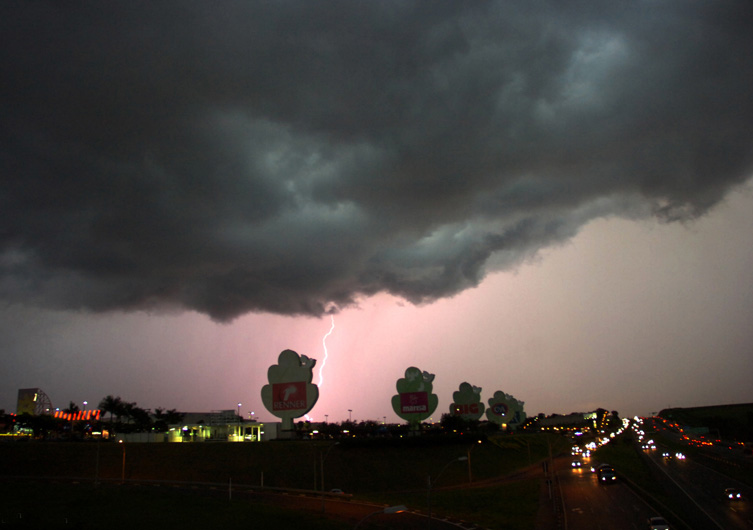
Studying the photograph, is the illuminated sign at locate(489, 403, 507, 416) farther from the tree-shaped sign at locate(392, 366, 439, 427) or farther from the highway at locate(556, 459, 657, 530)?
the highway at locate(556, 459, 657, 530)

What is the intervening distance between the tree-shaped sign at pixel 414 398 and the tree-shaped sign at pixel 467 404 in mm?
31834

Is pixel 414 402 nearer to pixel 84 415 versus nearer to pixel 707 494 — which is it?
pixel 707 494

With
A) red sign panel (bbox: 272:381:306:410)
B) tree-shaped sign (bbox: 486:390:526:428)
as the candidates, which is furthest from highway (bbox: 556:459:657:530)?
tree-shaped sign (bbox: 486:390:526:428)

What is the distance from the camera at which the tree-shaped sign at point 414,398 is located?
10269 cm

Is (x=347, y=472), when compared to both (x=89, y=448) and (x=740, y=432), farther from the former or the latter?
(x=740, y=432)

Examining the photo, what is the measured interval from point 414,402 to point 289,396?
99.6ft

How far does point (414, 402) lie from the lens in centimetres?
10288

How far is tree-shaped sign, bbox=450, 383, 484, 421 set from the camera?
439 feet

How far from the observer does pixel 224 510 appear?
47969 mm

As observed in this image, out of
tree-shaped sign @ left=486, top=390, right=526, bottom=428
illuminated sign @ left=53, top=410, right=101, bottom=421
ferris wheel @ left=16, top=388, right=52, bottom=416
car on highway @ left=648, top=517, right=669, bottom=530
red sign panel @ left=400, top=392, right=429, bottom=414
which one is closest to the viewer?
car on highway @ left=648, top=517, right=669, bottom=530

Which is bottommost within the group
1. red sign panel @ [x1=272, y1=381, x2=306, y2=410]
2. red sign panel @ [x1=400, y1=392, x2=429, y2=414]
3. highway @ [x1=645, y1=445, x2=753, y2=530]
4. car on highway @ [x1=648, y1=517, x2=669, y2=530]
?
highway @ [x1=645, y1=445, x2=753, y2=530]

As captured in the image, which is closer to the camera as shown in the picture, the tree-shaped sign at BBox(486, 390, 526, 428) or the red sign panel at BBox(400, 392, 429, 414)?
the red sign panel at BBox(400, 392, 429, 414)

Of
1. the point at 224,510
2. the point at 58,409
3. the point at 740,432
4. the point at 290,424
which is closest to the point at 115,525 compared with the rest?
the point at 224,510

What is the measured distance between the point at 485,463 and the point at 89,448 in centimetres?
5967
